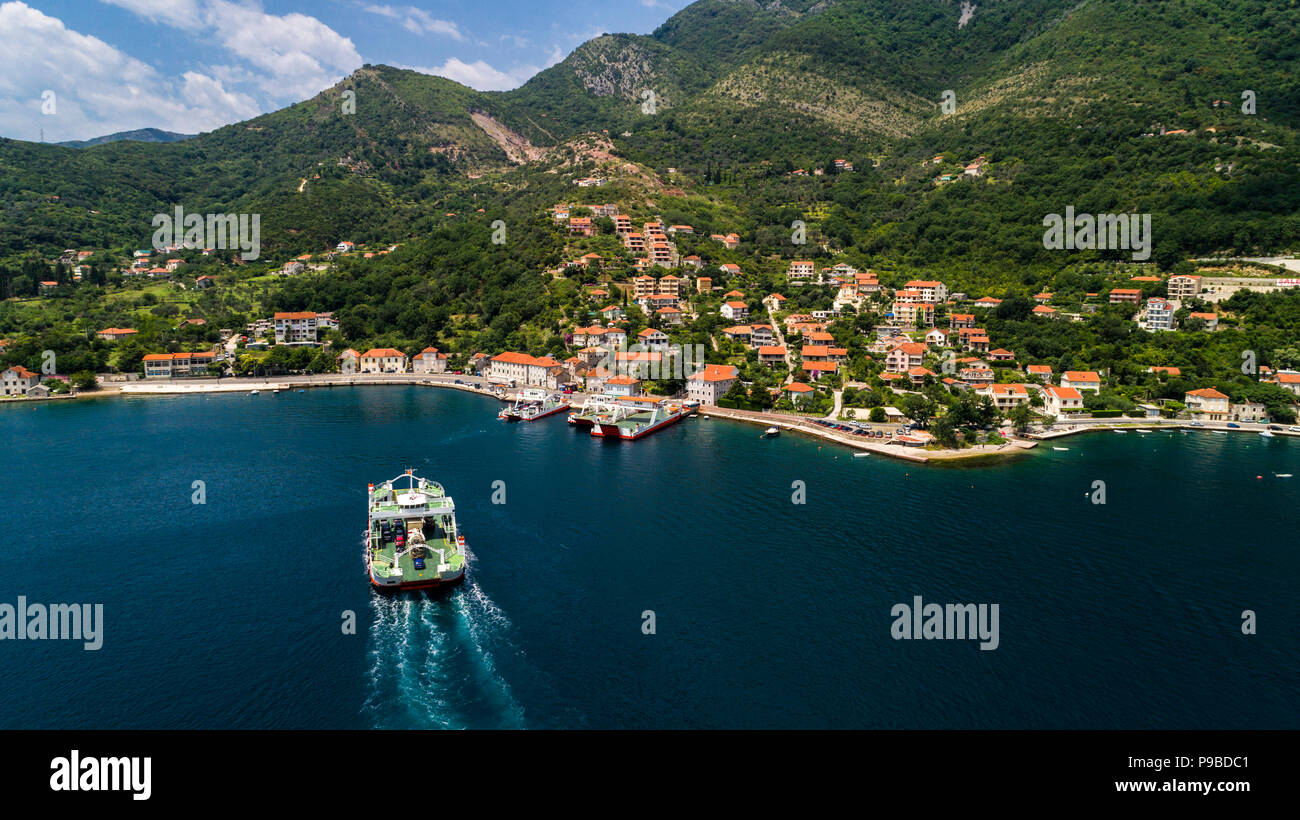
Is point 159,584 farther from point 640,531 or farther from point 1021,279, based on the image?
point 1021,279

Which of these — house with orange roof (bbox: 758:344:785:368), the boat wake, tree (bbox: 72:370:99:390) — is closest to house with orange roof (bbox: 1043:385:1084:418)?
house with orange roof (bbox: 758:344:785:368)

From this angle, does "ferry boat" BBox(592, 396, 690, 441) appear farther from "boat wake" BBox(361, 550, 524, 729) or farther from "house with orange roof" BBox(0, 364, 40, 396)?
"house with orange roof" BBox(0, 364, 40, 396)

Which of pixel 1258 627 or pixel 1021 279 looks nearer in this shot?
pixel 1258 627

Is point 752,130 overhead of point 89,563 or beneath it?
overhead

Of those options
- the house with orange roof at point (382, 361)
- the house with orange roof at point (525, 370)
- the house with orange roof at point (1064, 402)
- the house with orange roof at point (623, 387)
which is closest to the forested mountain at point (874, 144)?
the house with orange roof at point (1064, 402)

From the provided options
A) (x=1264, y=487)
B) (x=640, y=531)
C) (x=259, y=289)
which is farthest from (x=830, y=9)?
(x=640, y=531)

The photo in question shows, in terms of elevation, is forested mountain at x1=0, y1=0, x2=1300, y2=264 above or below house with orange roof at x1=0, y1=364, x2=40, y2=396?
above

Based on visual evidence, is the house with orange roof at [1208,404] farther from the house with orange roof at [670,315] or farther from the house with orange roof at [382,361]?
the house with orange roof at [382,361]
